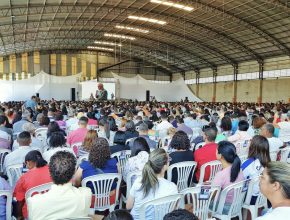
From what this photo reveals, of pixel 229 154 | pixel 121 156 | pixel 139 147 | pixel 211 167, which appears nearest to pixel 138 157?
pixel 139 147

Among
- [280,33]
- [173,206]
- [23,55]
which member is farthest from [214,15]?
[23,55]

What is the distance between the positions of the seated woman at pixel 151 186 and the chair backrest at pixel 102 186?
1.85ft

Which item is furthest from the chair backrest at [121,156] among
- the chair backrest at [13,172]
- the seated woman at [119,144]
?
the chair backrest at [13,172]

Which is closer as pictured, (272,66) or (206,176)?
(206,176)

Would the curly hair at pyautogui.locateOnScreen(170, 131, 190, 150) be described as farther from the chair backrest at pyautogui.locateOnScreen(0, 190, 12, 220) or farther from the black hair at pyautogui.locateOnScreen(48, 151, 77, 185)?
the chair backrest at pyautogui.locateOnScreen(0, 190, 12, 220)

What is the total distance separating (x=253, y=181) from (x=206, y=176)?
913 millimetres

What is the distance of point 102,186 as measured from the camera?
344 centimetres

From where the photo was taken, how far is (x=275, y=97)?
92.3 feet

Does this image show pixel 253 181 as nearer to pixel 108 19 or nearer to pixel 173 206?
pixel 173 206

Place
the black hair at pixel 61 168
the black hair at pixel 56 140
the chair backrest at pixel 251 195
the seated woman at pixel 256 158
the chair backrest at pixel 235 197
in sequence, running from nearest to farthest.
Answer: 1. the black hair at pixel 61 168
2. the chair backrest at pixel 235 197
3. the chair backrest at pixel 251 195
4. the seated woman at pixel 256 158
5. the black hair at pixel 56 140

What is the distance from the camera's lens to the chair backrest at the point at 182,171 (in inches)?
155

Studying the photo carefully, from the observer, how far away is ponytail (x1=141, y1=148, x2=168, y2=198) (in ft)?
9.11

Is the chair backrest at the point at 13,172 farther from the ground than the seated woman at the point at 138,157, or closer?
closer

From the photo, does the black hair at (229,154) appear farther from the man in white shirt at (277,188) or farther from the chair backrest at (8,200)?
the chair backrest at (8,200)
